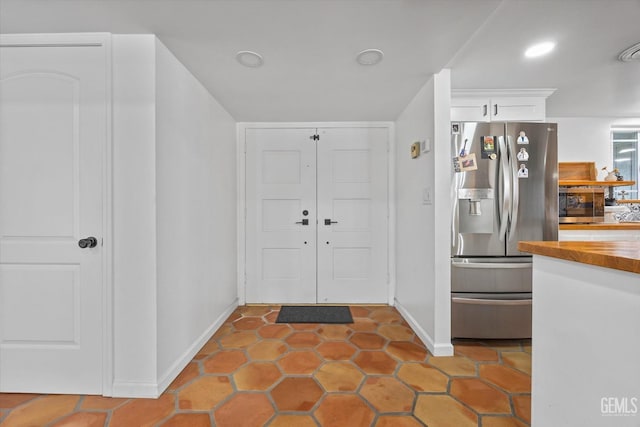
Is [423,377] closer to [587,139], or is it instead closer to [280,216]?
[280,216]

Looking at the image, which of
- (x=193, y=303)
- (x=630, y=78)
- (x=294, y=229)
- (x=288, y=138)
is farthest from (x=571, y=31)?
(x=193, y=303)

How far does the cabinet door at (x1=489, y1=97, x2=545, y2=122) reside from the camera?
2.43 meters

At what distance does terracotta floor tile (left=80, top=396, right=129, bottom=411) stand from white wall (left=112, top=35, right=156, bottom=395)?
0.13ft

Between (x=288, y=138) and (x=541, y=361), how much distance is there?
2859 mm

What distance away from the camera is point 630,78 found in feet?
7.53

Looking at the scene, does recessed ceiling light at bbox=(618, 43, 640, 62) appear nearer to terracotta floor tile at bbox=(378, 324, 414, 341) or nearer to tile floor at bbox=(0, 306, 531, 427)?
tile floor at bbox=(0, 306, 531, 427)

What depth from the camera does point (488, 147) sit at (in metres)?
2.18

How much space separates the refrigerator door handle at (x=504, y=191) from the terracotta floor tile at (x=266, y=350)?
6.67ft

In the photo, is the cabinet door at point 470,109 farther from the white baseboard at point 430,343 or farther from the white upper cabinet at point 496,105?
the white baseboard at point 430,343

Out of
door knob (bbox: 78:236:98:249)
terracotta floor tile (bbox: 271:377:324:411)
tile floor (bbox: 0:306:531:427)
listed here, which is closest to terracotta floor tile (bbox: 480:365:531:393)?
tile floor (bbox: 0:306:531:427)

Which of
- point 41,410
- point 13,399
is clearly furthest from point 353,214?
point 13,399

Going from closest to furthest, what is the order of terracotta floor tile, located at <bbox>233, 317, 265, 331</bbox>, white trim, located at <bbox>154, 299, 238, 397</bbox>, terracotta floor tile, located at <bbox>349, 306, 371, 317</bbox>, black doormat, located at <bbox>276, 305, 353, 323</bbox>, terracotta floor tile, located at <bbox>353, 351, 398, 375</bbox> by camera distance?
white trim, located at <bbox>154, 299, 238, 397</bbox> → terracotta floor tile, located at <bbox>353, 351, 398, 375</bbox> → terracotta floor tile, located at <bbox>233, 317, 265, 331</bbox> → black doormat, located at <bbox>276, 305, 353, 323</bbox> → terracotta floor tile, located at <bbox>349, 306, 371, 317</bbox>

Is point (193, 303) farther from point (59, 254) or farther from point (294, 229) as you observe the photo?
point (294, 229)

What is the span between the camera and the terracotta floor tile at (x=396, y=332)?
7.61 ft
